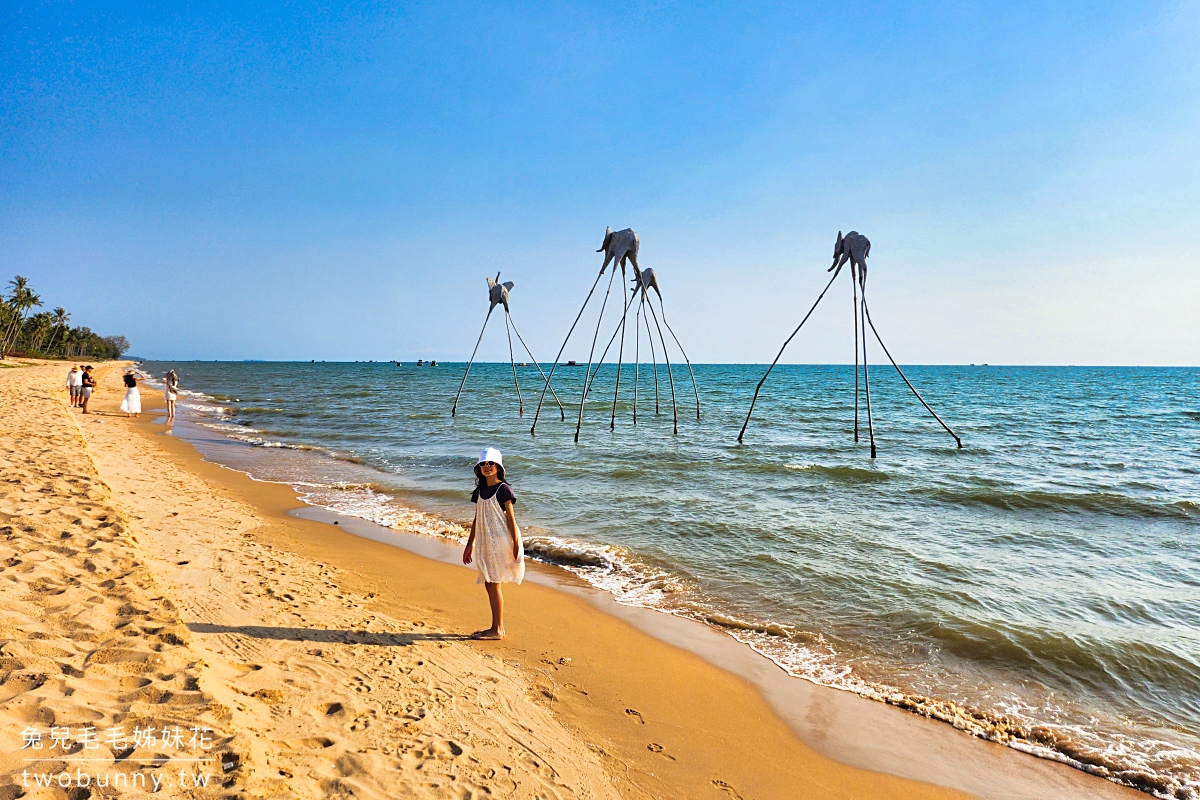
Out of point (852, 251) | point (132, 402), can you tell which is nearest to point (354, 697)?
point (852, 251)

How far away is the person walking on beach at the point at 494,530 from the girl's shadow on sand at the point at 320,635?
0.76 metres

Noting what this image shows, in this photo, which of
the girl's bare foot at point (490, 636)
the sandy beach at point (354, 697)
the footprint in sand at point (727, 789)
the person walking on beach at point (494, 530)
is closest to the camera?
the sandy beach at point (354, 697)

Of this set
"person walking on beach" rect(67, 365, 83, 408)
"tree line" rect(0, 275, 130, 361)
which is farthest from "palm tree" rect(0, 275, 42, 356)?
"person walking on beach" rect(67, 365, 83, 408)

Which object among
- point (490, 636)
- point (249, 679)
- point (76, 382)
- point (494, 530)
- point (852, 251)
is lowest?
point (490, 636)

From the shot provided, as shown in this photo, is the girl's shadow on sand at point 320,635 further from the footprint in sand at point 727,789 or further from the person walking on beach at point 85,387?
the person walking on beach at point 85,387

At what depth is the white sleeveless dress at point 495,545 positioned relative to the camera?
5.07 meters

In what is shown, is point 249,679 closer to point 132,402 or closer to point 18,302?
point 132,402

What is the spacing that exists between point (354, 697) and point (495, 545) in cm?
159

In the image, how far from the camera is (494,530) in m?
5.12

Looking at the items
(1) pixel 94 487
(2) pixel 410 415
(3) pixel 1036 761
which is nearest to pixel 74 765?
(3) pixel 1036 761

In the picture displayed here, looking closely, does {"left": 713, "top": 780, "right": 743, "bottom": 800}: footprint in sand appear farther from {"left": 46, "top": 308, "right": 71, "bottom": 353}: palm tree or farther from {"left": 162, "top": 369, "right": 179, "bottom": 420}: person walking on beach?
{"left": 46, "top": 308, "right": 71, "bottom": 353}: palm tree

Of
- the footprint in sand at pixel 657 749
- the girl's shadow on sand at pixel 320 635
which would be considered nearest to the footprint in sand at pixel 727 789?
the footprint in sand at pixel 657 749

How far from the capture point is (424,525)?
9.90m

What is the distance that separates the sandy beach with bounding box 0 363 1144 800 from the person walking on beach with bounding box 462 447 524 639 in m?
0.70
